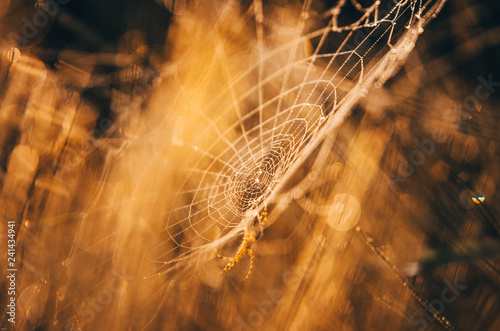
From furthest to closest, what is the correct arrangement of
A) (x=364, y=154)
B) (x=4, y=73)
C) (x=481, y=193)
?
(x=4, y=73) → (x=364, y=154) → (x=481, y=193)

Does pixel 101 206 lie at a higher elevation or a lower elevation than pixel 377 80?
lower

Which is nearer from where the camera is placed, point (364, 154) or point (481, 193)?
point (481, 193)

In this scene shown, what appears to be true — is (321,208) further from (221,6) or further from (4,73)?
(4,73)

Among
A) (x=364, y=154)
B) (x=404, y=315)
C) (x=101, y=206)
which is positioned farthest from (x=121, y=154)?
(x=404, y=315)

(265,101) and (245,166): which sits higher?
(265,101)

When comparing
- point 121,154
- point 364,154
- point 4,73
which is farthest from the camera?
point 121,154
